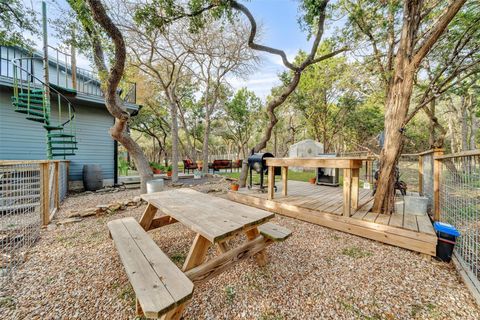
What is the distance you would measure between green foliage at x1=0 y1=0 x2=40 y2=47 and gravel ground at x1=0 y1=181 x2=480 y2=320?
21.3 ft

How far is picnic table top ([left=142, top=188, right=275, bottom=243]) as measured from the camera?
145 cm

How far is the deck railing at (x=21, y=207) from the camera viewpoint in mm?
2176

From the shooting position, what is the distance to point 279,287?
5.70ft

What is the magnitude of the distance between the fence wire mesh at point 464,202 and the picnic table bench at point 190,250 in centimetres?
202

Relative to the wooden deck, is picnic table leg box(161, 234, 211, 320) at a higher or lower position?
higher

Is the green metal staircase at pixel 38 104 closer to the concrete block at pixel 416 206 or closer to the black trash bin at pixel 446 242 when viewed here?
the black trash bin at pixel 446 242

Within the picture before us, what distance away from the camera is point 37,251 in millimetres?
2391

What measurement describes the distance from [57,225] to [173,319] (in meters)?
3.42

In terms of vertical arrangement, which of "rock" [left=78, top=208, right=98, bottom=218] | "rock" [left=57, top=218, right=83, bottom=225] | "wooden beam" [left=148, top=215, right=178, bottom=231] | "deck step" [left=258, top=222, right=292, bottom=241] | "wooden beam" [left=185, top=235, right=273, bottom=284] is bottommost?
"rock" [left=57, top=218, right=83, bottom=225]

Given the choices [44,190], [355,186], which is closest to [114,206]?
[44,190]

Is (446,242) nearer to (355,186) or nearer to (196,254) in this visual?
(355,186)

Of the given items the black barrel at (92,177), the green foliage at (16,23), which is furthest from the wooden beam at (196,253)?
the green foliage at (16,23)

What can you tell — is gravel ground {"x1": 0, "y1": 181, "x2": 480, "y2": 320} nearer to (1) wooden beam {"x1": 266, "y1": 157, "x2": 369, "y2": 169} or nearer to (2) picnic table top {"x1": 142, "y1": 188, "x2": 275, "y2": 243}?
(2) picnic table top {"x1": 142, "y1": 188, "x2": 275, "y2": 243}

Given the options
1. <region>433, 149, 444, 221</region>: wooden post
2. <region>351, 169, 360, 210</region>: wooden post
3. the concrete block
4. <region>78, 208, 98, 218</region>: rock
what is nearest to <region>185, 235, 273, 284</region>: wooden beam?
<region>351, 169, 360, 210</region>: wooden post
